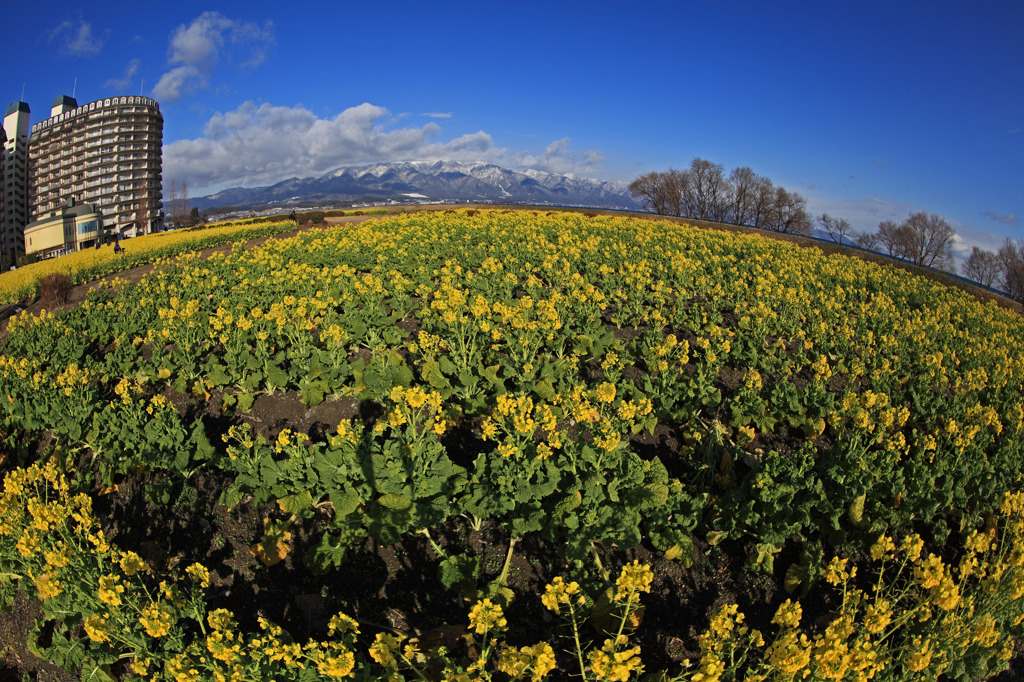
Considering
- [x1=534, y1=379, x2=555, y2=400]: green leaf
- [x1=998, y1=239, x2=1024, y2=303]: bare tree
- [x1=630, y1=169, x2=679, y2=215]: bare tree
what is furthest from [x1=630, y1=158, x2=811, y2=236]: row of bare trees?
[x1=534, y1=379, x2=555, y2=400]: green leaf

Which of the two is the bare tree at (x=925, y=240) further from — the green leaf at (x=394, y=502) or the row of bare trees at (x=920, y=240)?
the green leaf at (x=394, y=502)

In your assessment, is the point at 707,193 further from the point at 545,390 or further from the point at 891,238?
the point at 545,390

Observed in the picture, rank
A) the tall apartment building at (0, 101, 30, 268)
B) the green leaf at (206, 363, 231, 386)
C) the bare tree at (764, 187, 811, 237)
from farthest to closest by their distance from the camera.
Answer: the tall apartment building at (0, 101, 30, 268) < the bare tree at (764, 187, 811, 237) < the green leaf at (206, 363, 231, 386)

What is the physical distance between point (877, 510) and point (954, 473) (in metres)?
1.79

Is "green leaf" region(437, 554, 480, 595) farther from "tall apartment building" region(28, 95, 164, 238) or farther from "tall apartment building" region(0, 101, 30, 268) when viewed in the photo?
"tall apartment building" region(0, 101, 30, 268)

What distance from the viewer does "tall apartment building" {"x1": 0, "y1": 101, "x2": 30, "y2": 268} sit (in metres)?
113

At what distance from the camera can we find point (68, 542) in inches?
192

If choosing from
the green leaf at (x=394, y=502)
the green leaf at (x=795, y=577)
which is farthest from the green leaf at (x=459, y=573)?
the green leaf at (x=795, y=577)

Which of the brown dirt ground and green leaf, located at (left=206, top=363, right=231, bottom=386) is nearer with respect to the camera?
the brown dirt ground

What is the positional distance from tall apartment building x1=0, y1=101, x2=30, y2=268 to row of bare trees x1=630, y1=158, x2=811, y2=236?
15101cm

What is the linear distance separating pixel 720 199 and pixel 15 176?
579 feet

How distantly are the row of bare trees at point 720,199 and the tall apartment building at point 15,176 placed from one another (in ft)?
495

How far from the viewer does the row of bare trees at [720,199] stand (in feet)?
290

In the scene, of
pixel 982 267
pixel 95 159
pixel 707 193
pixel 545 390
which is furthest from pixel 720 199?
pixel 95 159
